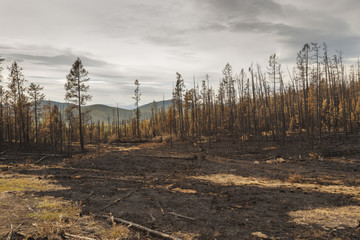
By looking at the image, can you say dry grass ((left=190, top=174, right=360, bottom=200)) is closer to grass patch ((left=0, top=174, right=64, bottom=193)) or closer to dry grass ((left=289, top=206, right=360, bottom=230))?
dry grass ((left=289, top=206, right=360, bottom=230))

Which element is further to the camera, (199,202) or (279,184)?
(279,184)

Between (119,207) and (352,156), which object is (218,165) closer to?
(119,207)

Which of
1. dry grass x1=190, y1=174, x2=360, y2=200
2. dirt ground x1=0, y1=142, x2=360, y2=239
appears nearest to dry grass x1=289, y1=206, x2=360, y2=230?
dirt ground x1=0, y1=142, x2=360, y2=239

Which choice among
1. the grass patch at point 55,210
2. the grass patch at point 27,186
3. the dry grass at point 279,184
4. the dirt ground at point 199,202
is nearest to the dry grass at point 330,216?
the dirt ground at point 199,202

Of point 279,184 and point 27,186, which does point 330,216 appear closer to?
point 279,184

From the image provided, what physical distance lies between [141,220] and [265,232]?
432 cm

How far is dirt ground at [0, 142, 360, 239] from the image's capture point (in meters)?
6.47

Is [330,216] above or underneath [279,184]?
above

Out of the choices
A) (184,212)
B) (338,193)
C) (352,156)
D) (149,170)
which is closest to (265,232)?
(184,212)

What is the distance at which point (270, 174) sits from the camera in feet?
50.5

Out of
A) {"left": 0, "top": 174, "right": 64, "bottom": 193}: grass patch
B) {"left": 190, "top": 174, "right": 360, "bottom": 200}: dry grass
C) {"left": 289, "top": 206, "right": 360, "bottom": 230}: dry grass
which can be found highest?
{"left": 0, "top": 174, "right": 64, "bottom": 193}: grass patch

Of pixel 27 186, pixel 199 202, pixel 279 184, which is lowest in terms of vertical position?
pixel 279 184

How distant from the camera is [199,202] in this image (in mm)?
9367

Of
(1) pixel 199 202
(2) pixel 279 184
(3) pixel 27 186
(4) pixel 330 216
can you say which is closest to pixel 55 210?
(3) pixel 27 186
